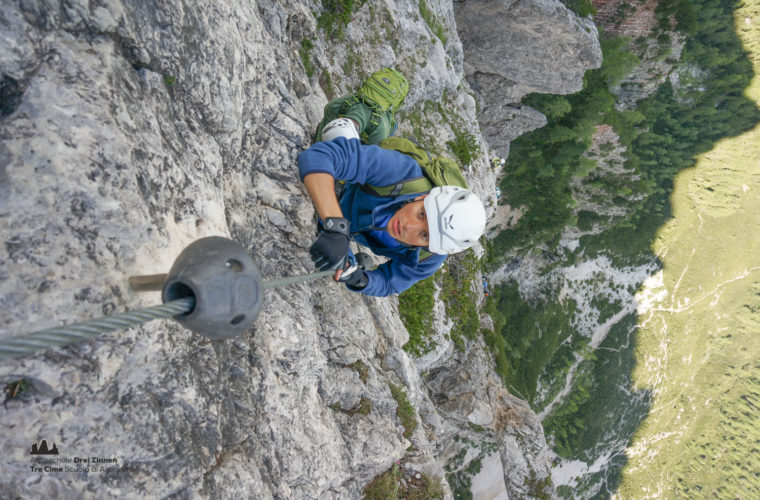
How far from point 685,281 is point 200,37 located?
2445 inches

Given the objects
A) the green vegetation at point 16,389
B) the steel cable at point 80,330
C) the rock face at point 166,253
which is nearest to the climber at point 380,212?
the rock face at point 166,253

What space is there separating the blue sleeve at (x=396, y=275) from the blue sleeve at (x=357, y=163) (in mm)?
1444

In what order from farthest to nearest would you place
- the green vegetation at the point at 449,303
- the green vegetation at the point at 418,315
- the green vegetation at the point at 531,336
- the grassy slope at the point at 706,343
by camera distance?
the grassy slope at the point at 706,343
the green vegetation at the point at 531,336
the green vegetation at the point at 449,303
the green vegetation at the point at 418,315

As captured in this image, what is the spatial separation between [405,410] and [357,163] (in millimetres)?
5049

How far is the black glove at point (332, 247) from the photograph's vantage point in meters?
4.86

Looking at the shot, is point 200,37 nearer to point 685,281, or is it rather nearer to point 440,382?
point 440,382

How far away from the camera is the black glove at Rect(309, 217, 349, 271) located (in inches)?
191

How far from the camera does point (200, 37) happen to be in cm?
400

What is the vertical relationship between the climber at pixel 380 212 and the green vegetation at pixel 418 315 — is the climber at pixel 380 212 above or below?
above

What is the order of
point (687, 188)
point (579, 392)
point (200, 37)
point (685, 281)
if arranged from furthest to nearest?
point (685, 281) < point (687, 188) < point (579, 392) < point (200, 37)

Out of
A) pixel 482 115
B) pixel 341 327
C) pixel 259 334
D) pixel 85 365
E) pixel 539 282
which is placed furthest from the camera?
pixel 539 282

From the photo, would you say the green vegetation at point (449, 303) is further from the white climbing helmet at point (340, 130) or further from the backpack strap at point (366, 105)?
the white climbing helmet at point (340, 130)

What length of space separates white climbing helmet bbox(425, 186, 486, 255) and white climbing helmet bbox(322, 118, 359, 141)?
1.41 metres

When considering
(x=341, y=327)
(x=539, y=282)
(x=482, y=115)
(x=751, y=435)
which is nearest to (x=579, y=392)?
(x=539, y=282)
